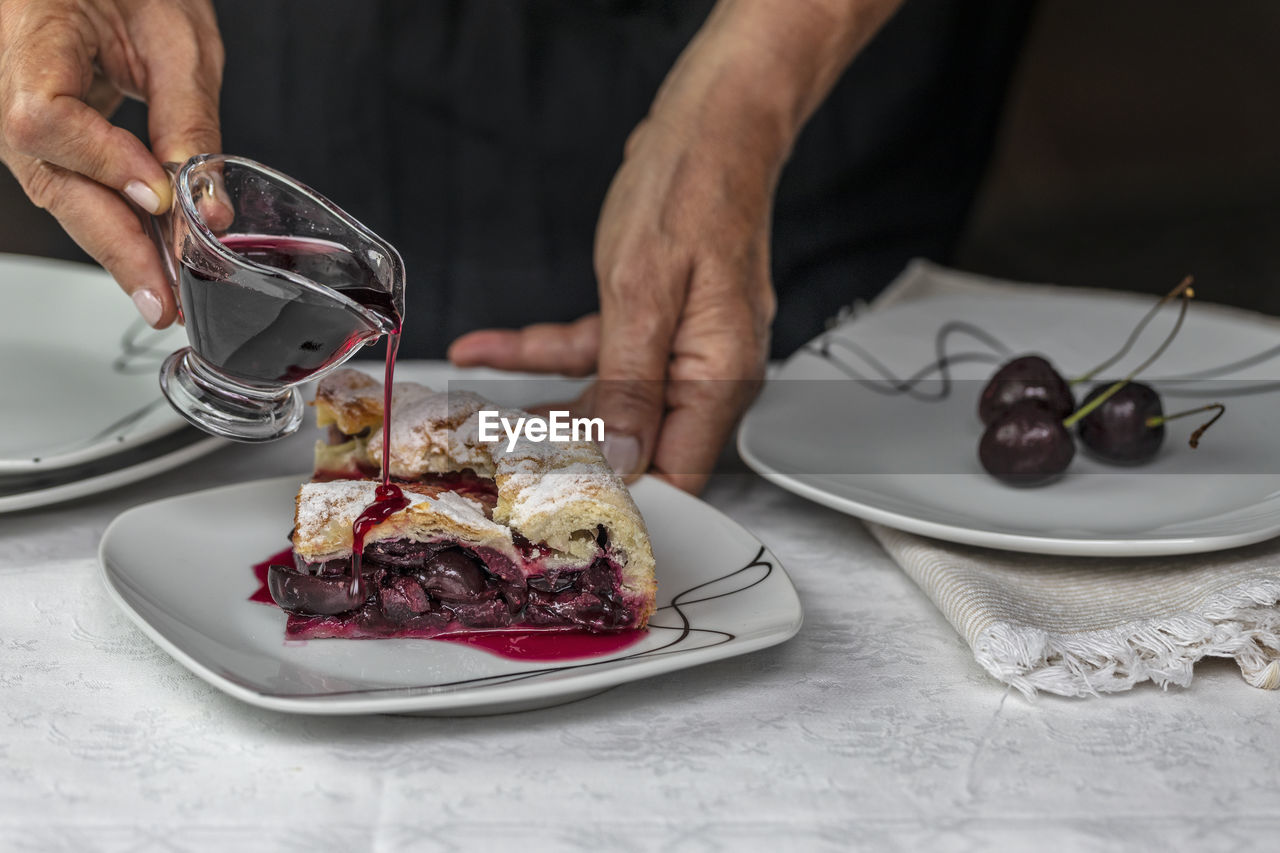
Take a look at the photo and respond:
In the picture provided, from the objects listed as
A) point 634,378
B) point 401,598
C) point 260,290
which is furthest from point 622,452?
point 260,290

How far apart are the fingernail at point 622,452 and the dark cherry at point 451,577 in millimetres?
487

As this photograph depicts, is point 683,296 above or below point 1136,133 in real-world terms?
below

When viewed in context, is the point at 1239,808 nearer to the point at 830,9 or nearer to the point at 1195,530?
the point at 1195,530

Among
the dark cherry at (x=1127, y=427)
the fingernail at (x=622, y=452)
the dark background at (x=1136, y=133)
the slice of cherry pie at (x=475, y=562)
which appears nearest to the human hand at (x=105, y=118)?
the slice of cherry pie at (x=475, y=562)

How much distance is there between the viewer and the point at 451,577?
1386mm

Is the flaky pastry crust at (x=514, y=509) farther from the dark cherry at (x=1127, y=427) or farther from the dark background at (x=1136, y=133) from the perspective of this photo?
the dark background at (x=1136, y=133)

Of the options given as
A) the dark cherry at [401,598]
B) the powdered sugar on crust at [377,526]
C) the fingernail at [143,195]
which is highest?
the fingernail at [143,195]

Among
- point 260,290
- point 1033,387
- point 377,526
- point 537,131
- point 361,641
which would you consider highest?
point 537,131

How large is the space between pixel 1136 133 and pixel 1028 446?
5.01m

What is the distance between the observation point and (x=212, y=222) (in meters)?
1.55

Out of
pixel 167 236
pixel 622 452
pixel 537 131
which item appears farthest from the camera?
pixel 537 131

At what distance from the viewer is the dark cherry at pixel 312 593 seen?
1.36 metres

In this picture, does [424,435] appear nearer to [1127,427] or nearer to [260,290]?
[260,290]

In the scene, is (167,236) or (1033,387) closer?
(167,236)
